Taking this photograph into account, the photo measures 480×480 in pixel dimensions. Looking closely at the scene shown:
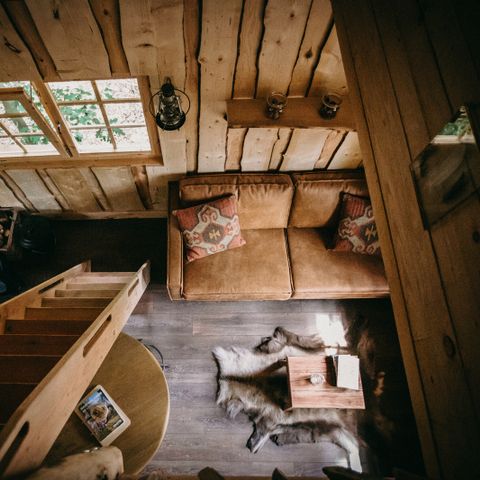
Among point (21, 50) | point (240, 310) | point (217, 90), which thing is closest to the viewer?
point (21, 50)

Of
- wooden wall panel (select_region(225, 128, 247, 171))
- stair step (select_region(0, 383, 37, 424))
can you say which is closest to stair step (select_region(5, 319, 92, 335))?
stair step (select_region(0, 383, 37, 424))

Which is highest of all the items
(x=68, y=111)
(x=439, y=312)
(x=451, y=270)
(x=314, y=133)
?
(x=68, y=111)

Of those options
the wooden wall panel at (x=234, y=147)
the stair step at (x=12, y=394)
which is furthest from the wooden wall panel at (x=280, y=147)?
the stair step at (x=12, y=394)

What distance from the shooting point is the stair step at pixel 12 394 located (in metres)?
1.49

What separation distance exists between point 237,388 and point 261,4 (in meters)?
3.00

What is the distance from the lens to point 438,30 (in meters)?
1.01

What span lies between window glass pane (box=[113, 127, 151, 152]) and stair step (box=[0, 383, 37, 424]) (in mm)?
2055

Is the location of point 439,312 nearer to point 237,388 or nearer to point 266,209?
point 266,209

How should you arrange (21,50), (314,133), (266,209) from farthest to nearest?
(266,209), (314,133), (21,50)

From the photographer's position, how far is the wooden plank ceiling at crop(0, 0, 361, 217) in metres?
1.77

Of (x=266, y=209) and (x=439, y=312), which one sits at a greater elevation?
(x=266, y=209)

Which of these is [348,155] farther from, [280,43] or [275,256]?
[280,43]

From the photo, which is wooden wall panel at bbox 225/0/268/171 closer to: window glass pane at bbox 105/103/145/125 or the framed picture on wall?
window glass pane at bbox 105/103/145/125

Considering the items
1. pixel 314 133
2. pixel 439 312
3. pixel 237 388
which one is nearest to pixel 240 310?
pixel 237 388
